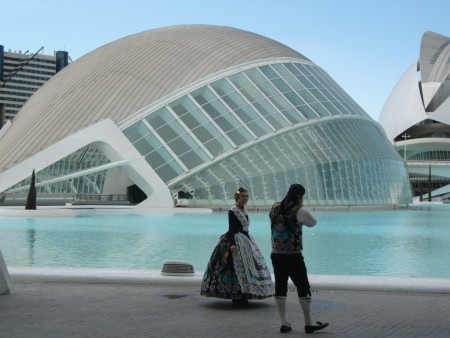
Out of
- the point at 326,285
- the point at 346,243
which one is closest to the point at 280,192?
the point at 346,243

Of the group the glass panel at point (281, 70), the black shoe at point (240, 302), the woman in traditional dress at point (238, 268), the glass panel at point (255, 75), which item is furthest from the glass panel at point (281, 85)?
the black shoe at point (240, 302)

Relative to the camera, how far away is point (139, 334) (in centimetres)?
605

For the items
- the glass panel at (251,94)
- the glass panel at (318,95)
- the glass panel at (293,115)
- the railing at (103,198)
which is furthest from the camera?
the railing at (103,198)

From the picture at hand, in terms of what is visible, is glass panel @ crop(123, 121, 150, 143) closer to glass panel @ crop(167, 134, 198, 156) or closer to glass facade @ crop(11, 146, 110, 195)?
glass panel @ crop(167, 134, 198, 156)

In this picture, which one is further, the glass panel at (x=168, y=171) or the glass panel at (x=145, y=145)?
the glass panel at (x=145, y=145)

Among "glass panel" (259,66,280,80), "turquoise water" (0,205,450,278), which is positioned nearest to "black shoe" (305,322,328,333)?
"turquoise water" (0,205,450,278)

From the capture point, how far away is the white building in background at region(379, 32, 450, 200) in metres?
85.6

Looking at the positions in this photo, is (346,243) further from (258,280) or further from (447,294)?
(258,280)

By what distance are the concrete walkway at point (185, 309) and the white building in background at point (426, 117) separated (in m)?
78.2

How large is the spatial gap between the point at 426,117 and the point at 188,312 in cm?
8402

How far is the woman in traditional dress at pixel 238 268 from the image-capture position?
7.52m

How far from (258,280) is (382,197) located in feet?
106

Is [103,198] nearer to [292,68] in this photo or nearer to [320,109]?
[292,68]

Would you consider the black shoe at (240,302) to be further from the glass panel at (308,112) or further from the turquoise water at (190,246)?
the glass panel at (308,112)
